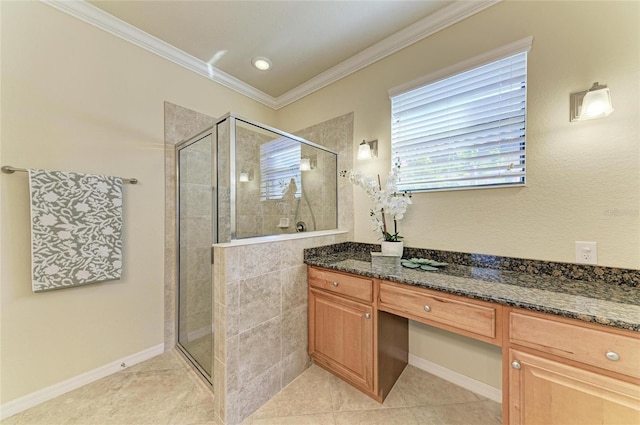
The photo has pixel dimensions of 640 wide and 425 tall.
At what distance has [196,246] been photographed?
75.4 inches

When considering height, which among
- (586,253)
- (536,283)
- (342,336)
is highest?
(586,253)

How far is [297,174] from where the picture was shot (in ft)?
7.65

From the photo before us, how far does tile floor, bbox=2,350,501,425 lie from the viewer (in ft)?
4.38

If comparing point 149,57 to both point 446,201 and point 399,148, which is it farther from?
point 446,201

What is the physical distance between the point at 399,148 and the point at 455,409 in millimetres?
1844

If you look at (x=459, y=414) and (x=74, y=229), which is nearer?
(x=459, y=414)

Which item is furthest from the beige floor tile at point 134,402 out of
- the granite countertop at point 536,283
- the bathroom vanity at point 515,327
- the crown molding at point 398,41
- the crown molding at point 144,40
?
the crown molding at point 398,41

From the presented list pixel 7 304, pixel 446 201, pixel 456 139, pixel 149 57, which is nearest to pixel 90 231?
pixel 7 304

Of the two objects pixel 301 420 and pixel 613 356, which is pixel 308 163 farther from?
pixel 613 356

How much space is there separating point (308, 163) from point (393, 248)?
1.17 meters

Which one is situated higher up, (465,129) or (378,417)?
(465,129)

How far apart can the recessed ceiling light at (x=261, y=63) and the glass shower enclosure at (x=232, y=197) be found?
0.78 metres

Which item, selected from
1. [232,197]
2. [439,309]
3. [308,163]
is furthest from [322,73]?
[439,309]

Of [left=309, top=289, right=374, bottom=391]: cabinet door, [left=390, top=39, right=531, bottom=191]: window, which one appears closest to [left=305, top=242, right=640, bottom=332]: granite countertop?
[left=309, top=289, right=374, bottom=391]: cabinet door
